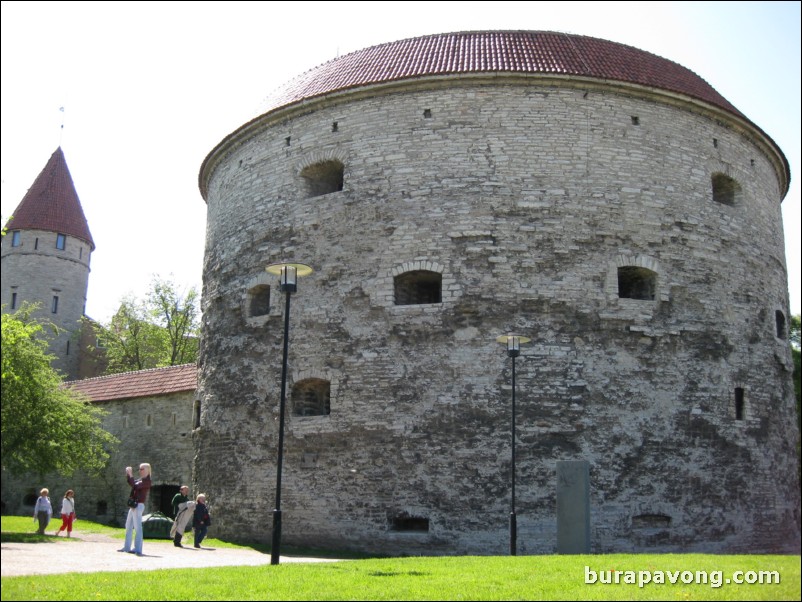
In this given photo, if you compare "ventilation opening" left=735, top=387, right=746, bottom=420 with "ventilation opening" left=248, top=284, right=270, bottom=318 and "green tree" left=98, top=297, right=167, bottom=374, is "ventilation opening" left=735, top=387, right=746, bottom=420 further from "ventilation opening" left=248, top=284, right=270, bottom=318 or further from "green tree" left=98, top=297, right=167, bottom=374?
"green tree" left=98, top=297, right=167, bottom=374

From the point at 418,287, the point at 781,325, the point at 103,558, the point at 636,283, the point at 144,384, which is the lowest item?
the point at 103,558

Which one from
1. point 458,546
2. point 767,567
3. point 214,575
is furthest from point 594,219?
point 214,575

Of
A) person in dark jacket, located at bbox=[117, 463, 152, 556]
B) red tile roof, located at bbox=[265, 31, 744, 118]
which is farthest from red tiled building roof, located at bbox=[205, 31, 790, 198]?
person in dark jacket, located at bbox=[117, 463, 152, 556]

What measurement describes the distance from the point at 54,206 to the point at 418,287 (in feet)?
78.7

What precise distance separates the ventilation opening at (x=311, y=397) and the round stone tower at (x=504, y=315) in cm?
4

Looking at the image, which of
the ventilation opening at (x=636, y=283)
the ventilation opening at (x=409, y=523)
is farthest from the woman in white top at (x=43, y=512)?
the ventilation opening at (x=636, y=283)

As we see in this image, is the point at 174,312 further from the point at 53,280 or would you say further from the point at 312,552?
the point at 312,552

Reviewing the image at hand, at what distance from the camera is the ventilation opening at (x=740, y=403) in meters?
13.8

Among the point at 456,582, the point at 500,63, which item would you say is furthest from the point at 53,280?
the point at 456,582

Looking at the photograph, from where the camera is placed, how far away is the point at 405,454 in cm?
1273

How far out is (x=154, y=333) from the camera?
3397 centimetres

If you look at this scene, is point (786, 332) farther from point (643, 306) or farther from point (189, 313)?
point (189, 313)

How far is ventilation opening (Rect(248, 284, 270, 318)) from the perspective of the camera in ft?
49.4

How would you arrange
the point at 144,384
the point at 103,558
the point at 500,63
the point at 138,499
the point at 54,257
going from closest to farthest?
the point at 103,558
the point at 138,499
the point at 500,63
the point at 144,384
the point at 54,257
